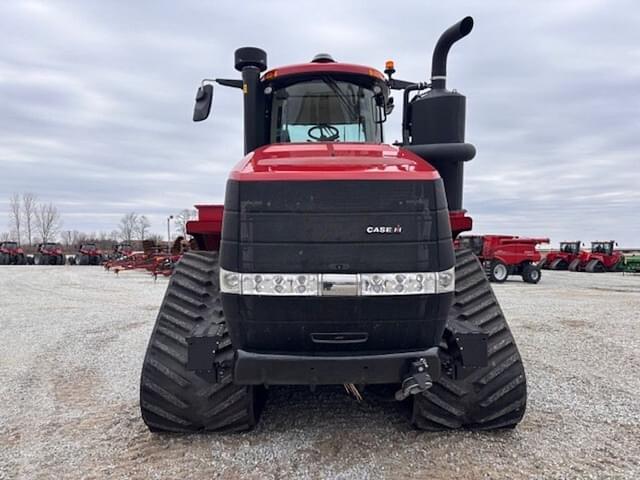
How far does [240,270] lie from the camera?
273 cm

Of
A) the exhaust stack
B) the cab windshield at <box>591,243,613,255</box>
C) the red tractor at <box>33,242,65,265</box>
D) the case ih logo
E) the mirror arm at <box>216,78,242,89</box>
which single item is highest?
the mirror arm at <box>216,78,242,89</box>

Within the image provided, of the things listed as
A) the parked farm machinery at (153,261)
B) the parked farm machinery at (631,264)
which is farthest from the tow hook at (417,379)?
the parked farm machinery at (631,264)

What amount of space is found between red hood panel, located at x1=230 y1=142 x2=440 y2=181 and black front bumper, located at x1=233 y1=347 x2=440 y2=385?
1.04m

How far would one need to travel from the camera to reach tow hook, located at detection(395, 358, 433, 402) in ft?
8.89

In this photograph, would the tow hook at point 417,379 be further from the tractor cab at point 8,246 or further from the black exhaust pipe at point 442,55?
the tractor cab at point 8,246

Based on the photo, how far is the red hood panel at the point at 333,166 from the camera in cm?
276

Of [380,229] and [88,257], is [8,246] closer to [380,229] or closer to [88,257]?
[88,257]

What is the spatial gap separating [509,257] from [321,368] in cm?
1854

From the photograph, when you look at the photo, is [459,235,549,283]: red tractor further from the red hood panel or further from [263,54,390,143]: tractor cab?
the red hood panel

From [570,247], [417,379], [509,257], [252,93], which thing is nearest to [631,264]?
[570,247]

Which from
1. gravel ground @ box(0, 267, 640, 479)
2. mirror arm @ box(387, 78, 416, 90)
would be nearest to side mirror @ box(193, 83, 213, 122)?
mirror arm @ box(387, 78, 416, 90)

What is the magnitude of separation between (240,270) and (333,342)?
0.69 m

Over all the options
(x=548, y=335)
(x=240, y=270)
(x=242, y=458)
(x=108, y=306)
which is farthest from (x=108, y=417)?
(x=108, y=306)

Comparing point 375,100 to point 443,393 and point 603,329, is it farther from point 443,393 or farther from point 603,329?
point 603,329
